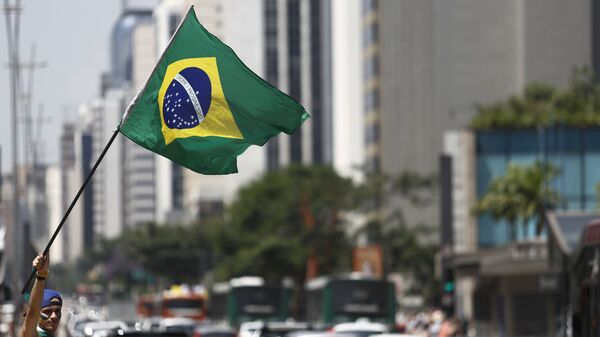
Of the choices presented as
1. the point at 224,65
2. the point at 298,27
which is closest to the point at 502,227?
the point at 224,65

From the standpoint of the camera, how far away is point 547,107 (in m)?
90.5

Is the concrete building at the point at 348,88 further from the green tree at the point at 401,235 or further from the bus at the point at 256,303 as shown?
the bus at the point at 256,303

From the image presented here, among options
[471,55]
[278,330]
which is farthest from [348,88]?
[278,330]

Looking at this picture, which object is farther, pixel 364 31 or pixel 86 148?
pixel 364 31

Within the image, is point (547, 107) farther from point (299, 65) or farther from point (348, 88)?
point (299, 65)

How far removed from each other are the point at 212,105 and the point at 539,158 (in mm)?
73135

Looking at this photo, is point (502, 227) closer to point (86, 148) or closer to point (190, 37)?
point (86, 148)

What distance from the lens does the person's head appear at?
10.8m

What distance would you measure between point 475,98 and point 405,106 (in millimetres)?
10470

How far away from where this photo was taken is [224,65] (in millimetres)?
12789

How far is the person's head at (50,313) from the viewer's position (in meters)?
10.8

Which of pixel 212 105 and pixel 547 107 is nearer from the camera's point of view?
pixel 212 105

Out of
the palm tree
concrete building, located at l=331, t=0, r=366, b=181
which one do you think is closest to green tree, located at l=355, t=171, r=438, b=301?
the palm tree

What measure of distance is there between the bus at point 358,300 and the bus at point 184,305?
24.6m
